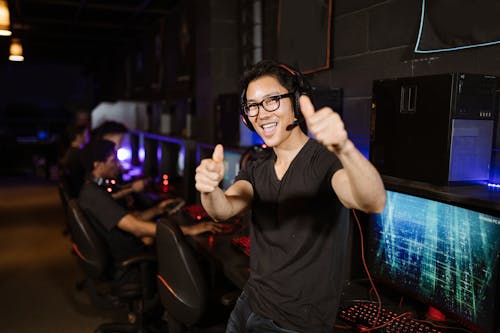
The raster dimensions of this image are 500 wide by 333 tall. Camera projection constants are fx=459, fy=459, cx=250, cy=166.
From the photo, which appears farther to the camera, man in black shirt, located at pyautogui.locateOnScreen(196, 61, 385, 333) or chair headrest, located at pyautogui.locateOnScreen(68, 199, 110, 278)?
chair headrest, located at pyautogui.locateOnScreen(68, 199, 110, 278)

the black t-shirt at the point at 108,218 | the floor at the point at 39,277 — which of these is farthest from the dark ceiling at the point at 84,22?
the black t-shirt at the point at 108,218

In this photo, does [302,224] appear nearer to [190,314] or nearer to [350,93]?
[190,314]

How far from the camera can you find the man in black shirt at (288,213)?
133 cm

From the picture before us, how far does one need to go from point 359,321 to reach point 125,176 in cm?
418

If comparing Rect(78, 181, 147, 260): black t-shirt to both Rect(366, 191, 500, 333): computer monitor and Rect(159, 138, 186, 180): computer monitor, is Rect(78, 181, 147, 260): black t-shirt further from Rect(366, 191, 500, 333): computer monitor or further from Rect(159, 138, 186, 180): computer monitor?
Rect(159, 138, 186, 180): computer monitor

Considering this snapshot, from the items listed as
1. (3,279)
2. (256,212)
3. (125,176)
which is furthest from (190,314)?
(125,176)

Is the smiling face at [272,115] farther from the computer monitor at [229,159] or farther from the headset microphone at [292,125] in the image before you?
the computer monitor at [229,159]

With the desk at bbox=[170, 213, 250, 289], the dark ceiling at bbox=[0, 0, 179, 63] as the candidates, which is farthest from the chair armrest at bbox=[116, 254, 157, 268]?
the dark ceiling at bbox=[0, 0, 179, 63]

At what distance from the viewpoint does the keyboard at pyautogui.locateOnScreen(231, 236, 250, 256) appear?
2293 millimetres

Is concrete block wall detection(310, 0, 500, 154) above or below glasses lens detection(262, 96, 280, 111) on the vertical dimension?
above

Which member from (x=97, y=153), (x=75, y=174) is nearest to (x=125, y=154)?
(x=75, y=174)

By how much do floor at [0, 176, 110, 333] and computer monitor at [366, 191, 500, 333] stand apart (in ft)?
7.40

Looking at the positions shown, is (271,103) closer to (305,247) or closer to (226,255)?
(305,247)

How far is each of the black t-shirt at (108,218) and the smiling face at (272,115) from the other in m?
1.68
